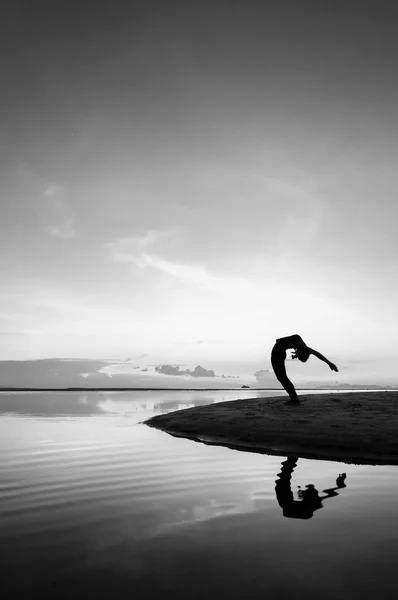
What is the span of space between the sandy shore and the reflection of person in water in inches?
113

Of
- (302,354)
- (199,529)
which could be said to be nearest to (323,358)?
(302,354)

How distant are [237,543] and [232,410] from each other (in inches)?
565

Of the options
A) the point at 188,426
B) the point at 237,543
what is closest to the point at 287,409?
the point at 188,426

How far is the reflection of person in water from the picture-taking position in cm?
621

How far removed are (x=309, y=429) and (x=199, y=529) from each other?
28.2 feet

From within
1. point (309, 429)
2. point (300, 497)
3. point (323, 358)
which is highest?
point (323, 358)

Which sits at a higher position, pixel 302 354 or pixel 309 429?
pixel 302 354

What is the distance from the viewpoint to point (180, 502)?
23.3ft

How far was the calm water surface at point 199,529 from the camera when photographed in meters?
3.96

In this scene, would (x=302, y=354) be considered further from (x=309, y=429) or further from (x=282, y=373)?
(x=309, y=429)

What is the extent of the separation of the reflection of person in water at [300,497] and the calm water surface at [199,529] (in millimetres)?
19

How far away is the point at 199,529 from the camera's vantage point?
5625mm

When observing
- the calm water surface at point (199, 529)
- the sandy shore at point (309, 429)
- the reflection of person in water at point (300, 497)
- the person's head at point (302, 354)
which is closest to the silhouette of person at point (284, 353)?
the person's head at point (302, 354)

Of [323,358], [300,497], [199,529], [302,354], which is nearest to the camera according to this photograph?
[199,529]
